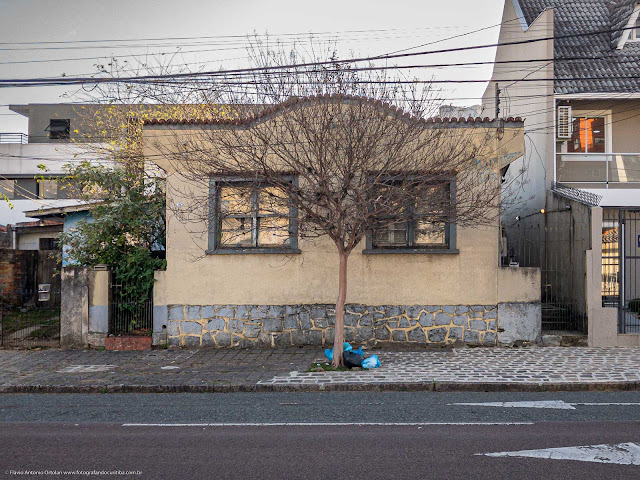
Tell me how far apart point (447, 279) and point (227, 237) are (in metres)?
4.70

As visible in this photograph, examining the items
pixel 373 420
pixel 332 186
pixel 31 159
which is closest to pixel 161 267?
pixel 332 186

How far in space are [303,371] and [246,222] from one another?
3.86m

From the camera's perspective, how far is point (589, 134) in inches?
664

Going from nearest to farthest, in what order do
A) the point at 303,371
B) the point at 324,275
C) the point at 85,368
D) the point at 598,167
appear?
the point at 303,371
the point at 85,368
the point at 324,275
the point at 598,167

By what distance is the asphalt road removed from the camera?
17.0 ft

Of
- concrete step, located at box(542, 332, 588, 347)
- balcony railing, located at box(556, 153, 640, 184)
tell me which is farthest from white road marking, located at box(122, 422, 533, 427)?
balcony railing, located at box(556, 153, 640, 184)

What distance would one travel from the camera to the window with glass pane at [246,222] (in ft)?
38.2

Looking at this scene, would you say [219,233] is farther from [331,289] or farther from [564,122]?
[564,122]

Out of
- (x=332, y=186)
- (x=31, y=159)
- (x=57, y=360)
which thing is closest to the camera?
(x=332, y=186)

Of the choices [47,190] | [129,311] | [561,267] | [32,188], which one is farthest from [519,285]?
[32,188]

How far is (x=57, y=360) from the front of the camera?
37.4 ft

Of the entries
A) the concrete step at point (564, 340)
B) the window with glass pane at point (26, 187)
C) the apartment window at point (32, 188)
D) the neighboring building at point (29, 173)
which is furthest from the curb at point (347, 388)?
the window with glass pane at point (26, 187)

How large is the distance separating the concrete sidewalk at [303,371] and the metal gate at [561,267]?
90 cm

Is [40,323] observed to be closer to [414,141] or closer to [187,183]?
[187,183]
